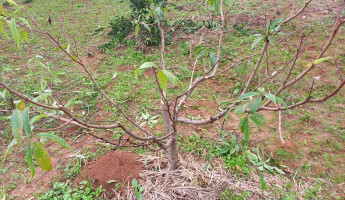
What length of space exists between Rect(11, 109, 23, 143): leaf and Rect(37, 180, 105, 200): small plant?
54.7 inches

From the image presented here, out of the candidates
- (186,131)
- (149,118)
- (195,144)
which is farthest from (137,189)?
(149,118)

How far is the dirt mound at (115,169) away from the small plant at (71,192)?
67 millimetres

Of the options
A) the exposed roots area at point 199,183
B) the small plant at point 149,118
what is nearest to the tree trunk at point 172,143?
the exposed roots area at point 199,183

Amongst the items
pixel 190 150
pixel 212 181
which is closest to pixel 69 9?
pixel 190 150

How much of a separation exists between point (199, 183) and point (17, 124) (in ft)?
4.96

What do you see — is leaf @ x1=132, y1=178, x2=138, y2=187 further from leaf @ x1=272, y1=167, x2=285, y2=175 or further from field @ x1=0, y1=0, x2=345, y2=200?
leaf @ x1=272, y1=167, x2=285, y2=175

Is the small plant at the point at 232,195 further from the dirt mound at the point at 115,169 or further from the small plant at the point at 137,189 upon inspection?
the dirt mound at the point at 115,169

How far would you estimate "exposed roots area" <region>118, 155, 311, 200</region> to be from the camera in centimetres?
180

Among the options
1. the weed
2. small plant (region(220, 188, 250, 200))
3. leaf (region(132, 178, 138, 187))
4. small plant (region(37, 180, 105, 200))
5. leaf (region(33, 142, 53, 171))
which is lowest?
small plant (region(220, 188, 250, 200))

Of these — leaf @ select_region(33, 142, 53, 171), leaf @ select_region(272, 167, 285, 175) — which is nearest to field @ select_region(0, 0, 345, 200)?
leaf @ select_region(272, 167, 285, 175)

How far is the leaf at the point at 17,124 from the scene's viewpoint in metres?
0.65

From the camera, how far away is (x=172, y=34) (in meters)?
4.71

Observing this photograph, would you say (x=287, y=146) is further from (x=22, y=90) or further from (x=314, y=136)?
(x=22, y=90)

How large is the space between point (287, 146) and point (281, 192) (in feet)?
2.08
